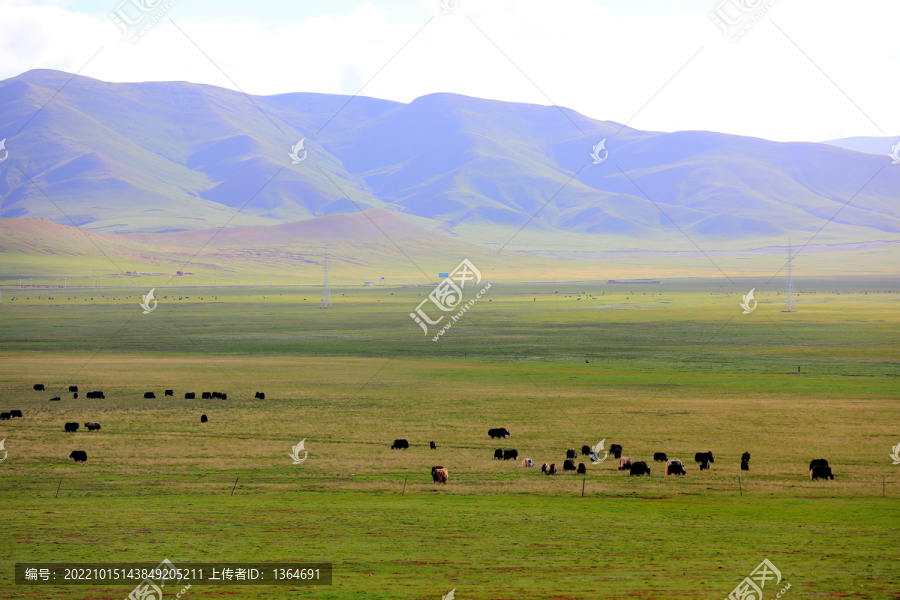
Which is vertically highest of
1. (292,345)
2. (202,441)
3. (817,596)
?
(292,345)

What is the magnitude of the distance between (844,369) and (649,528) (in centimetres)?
3954

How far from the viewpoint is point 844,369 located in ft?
165

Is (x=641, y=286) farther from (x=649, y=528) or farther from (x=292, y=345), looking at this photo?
(x=649, y=528)

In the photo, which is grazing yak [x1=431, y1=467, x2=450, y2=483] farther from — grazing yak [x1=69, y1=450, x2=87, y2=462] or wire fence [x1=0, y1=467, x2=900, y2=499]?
grazing yak [x1=69, y1=450, x2=87, y2=462]

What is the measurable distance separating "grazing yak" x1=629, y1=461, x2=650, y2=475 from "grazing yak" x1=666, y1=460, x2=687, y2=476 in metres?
0.60

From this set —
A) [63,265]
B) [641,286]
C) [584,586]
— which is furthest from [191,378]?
[63,265]

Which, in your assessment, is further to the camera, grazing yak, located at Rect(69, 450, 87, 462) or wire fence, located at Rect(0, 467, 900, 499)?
grazing yak, located at Rect(69, 450, 87, 462)

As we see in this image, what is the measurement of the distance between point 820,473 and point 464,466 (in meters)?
10.3

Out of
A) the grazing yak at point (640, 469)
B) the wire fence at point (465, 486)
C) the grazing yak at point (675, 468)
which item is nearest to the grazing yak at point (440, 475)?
the wire fence at point (465, 486)

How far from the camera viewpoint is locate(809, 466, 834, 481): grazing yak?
2217 centimetres

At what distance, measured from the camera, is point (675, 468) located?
2294 cm
